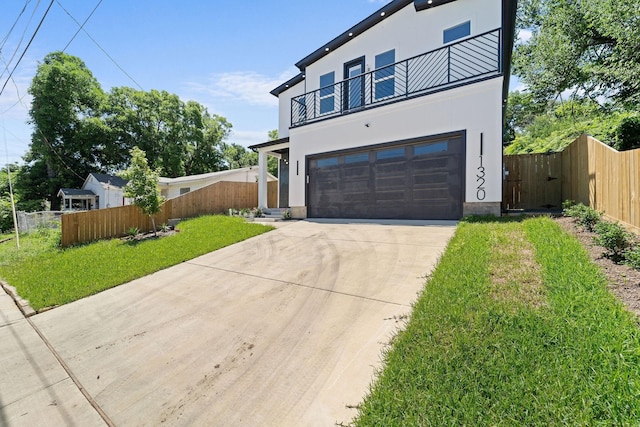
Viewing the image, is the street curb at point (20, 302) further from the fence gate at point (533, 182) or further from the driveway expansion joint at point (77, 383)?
the fence gate at point (533, 182)

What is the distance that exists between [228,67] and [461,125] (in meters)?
9.01

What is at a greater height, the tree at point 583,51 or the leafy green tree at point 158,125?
the leafy green tree at point 158,125

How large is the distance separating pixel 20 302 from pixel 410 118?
1035 centimetres

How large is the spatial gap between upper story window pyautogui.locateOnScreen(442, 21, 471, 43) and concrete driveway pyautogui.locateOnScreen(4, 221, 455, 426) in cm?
695

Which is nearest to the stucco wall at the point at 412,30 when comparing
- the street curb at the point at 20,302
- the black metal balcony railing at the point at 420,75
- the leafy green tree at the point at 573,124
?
→ the black metal balcony railing at the point at 420,75

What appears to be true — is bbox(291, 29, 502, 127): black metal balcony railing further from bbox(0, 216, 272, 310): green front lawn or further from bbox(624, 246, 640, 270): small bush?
bbox(0, 216, 272, 310): green front lawn

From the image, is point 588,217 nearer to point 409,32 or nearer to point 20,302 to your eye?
point 409,32

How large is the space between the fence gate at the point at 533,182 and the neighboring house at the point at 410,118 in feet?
8.40

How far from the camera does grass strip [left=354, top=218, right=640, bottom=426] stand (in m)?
1.74

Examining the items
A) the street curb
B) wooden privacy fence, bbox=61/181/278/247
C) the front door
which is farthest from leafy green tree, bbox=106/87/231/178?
the street curb

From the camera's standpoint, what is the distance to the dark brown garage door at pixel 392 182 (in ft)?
27.0

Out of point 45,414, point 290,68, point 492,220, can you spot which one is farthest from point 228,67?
point 45,414

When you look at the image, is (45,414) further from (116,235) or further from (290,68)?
(290,68)

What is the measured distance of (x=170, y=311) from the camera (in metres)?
4.22
